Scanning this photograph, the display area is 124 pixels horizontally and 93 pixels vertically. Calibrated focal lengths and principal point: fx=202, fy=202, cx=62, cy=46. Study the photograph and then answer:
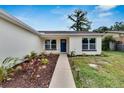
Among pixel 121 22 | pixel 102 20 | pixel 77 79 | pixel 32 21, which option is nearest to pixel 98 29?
pixel 102 20

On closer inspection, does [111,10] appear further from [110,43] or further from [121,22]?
[110,43]

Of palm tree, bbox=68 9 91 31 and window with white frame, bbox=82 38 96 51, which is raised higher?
palm tree, bbox=68 9 91 31

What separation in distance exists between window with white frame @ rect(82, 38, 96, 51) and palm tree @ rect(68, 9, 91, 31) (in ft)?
61.3

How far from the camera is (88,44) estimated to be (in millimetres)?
19781

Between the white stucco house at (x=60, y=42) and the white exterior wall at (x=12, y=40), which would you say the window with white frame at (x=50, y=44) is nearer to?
the white stucco house at (x=60, y=42)

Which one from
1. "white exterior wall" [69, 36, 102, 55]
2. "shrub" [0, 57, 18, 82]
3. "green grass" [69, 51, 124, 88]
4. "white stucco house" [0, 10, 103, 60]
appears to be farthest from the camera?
"white exterior wall" [69, 36, 102, 55]

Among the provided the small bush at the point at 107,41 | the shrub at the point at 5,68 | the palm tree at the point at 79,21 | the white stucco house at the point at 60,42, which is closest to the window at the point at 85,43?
the white stucco house at the point at 60,42

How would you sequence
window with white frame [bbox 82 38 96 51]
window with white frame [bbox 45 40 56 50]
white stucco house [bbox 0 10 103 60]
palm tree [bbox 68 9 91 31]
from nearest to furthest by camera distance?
white stucco house [bbox 0 10 103 60] → window with white frame [bbox 82 38 96 51] → window with white frame [bbox 45 40 56 50] → palm tree [bbox 68 9 91 31]

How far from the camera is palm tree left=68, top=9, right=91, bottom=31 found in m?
38.6

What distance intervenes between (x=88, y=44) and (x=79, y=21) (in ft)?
64.3

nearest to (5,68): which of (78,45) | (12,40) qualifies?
(12,40)

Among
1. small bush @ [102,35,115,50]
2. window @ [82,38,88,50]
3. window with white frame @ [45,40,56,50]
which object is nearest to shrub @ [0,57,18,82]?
window @ [82,38,88,50]

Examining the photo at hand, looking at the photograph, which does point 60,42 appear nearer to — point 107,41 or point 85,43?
point 85,43

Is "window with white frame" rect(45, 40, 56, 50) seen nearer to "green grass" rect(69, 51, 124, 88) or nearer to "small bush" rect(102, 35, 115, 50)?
"small bush" rect(102, 35, 115, 50)
